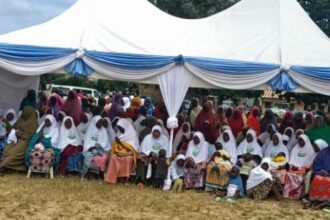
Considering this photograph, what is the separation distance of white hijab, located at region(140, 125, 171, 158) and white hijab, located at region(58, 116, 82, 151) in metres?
1.22

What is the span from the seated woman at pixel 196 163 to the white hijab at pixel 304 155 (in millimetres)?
1543

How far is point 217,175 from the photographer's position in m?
8.04

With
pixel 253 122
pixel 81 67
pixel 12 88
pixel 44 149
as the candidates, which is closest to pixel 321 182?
pixel 253 122

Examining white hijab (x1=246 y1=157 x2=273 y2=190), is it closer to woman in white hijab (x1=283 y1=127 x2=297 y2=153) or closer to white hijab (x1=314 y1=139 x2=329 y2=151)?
white hijab (x1=314 y1=139 x2=329 y2=151)

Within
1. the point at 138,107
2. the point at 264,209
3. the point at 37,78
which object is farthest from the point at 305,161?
the point at 37,78

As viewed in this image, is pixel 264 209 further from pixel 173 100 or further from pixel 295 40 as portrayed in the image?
pixel 295 40

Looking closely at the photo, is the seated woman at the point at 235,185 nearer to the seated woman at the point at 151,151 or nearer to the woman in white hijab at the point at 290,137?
the seated woman at the point at 151,151

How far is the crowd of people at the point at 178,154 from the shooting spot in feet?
26.1

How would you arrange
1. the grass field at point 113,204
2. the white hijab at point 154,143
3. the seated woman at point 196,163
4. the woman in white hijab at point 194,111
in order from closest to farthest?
the grass field at point 113,204
the seated woman at point 196,163
the white hijab at point 154,143
the woman in white hijab at point 194,111

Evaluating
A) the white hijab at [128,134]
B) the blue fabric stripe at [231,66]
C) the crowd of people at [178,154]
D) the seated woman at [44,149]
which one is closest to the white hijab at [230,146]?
the crowd of people at [178,154]

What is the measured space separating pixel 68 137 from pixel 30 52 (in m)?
1.65

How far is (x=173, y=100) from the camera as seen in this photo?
8.41 meters

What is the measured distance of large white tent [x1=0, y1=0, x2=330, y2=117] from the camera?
8180 mm

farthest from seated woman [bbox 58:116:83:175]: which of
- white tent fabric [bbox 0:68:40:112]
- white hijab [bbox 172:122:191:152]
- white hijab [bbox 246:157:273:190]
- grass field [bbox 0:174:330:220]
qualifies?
white hijab [bbox 246:157:273:190]
